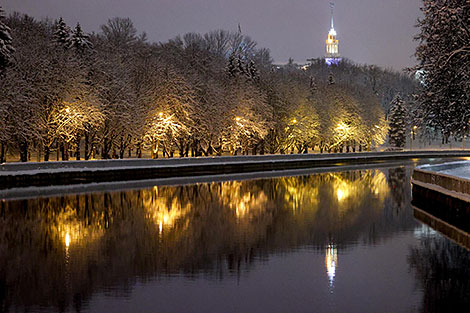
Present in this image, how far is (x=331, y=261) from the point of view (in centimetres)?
1581

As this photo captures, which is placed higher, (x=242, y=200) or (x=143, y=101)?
(x=143, y=101)

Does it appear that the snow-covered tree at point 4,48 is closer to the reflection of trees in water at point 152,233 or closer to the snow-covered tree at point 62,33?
the reflection of trees in water at point 152,233

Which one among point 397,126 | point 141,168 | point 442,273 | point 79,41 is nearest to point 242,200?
point 141,168

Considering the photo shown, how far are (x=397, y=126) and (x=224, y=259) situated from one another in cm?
11665

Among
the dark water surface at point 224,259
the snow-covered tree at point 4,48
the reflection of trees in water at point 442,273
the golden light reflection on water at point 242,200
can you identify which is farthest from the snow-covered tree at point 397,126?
the reflection of trees in water at point 442,273

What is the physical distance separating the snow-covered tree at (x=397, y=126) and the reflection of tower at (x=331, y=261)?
112 meters

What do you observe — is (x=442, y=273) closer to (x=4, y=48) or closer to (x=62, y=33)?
(x=4, y=48)

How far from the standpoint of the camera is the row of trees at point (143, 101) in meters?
51.1

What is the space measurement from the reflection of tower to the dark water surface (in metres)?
0.05

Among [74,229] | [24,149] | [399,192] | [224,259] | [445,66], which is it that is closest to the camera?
[224,259]

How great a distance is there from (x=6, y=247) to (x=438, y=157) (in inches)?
3395

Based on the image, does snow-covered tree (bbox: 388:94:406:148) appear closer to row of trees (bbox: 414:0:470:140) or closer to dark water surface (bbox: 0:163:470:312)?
row of trees (bbox: 414:0:470:140)

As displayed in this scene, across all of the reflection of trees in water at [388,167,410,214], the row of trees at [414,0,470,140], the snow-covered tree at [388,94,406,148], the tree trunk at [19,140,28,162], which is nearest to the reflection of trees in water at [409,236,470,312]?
the reflection of trees in water at [388,167,410,214]

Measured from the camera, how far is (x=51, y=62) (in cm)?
5425
